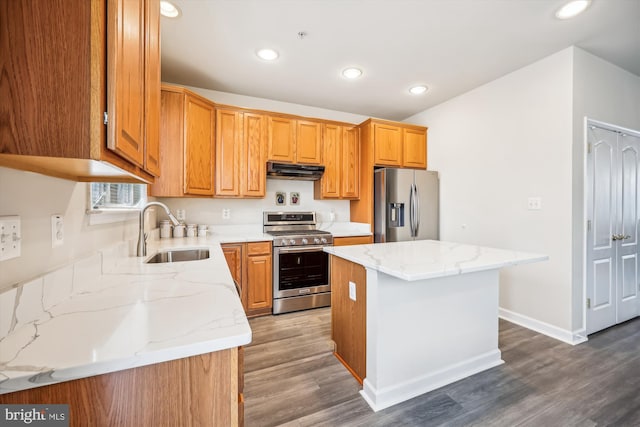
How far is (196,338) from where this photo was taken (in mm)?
667

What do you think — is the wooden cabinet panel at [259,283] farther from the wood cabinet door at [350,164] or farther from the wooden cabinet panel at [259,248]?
the wood cabinet door at [350,164]

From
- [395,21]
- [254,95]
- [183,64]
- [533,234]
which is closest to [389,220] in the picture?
[533,234]

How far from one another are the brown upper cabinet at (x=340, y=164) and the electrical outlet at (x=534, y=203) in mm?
1969

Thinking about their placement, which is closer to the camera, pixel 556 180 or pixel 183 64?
→ pixel 556 180

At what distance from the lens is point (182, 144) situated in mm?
2748

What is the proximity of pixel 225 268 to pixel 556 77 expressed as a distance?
3.35 meters

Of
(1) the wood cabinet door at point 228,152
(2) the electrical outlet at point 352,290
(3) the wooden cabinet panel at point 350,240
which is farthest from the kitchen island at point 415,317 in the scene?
(1) the wood cabinet door at point 228,152

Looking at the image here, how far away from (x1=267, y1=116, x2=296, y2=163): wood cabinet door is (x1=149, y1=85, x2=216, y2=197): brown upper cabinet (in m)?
0.75

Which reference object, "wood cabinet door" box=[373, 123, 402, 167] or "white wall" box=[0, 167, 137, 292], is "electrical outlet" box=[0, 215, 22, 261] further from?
"wood cabinet door" box=[373, 123, 402, 167]

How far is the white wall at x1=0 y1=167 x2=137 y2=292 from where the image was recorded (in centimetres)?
74

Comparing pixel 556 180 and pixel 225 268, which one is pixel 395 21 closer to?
pixel 556 180

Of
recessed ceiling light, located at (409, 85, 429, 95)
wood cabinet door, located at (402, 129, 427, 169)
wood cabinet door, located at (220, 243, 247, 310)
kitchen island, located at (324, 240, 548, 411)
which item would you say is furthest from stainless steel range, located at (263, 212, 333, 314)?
recessed ceiling light, located at (409, 85, 429, 95)

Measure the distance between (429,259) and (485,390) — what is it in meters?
0.98

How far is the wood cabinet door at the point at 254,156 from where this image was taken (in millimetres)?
3199
